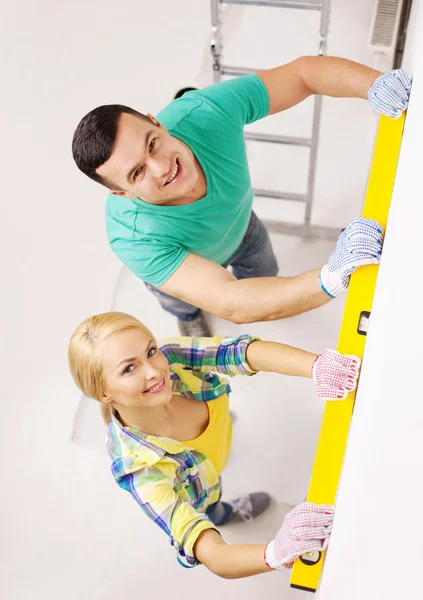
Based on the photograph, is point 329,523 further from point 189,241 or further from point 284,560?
point 189,241

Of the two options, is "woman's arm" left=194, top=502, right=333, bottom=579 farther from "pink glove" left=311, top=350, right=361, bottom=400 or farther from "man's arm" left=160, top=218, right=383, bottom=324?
"man's arm" left=160, top=218, right=383, bottom=324

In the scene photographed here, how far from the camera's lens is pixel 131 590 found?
2.53 m

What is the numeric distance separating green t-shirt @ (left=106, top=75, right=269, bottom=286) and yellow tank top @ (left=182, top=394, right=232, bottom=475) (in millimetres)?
443

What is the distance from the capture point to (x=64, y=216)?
3553 mm

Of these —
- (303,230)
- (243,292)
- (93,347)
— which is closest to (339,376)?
(243,292)

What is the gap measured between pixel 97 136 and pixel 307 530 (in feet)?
3.79

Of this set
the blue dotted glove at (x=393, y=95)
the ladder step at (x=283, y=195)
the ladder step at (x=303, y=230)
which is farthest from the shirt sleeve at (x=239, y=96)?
the ladder step at (x=303, y=230)

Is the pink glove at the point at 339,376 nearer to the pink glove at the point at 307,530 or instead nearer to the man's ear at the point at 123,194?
the pink glove at the point at 307,530

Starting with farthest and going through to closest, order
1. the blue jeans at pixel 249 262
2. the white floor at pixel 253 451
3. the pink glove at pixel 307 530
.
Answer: the blue jeans at pixel 249 262, the white floor at pixel 253 451, the pink glove at pixel 307 530

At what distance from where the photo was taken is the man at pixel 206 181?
5.72ft

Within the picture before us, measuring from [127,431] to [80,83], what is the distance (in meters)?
2.92

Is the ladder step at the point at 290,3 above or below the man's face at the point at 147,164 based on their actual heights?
above

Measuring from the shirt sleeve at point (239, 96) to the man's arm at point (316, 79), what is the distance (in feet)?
0.12

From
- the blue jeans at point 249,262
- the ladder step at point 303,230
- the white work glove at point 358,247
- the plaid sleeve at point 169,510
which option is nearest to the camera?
the white work glove at point 358,247
